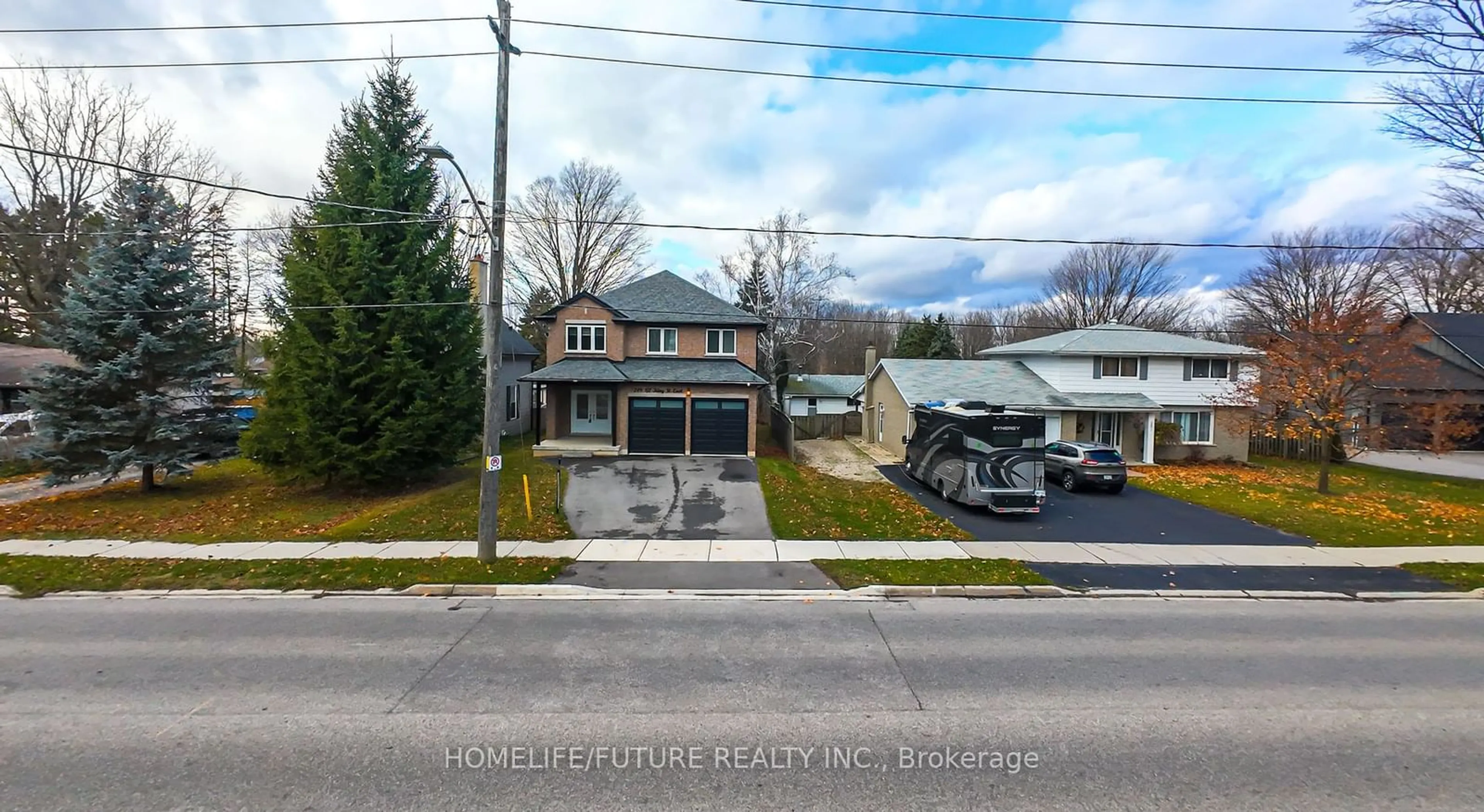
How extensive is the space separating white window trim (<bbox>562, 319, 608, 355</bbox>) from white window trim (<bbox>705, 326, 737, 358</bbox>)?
14.0 ft

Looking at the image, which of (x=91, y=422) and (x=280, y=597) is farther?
(x=91, y=422)

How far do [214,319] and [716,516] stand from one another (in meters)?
16.5

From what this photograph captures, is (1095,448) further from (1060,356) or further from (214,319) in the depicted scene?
(214,319)

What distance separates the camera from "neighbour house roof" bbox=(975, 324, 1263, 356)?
26.1m

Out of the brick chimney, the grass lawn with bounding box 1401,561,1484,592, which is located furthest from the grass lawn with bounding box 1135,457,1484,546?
the brick chimney

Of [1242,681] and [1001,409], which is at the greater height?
[1001,409]

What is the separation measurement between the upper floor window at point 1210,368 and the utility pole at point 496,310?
30268 millimetres

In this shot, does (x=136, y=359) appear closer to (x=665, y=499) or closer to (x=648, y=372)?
(x=648, y=372)

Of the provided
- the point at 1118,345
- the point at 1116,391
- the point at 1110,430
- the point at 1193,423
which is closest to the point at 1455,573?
A: the point at 1110,430

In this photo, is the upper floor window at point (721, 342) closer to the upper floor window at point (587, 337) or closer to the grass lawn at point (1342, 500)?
the upper floor window at point (587, 337)

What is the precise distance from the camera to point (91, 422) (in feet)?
50.4

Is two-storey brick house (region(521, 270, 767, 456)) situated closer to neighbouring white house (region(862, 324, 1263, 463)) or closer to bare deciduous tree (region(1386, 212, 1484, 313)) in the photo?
neighbouring white house (region(862, 324, 1263, 463))

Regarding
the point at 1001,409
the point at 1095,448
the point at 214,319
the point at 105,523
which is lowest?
the point at 105,523

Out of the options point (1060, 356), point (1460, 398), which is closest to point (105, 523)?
point (1060, 356)
